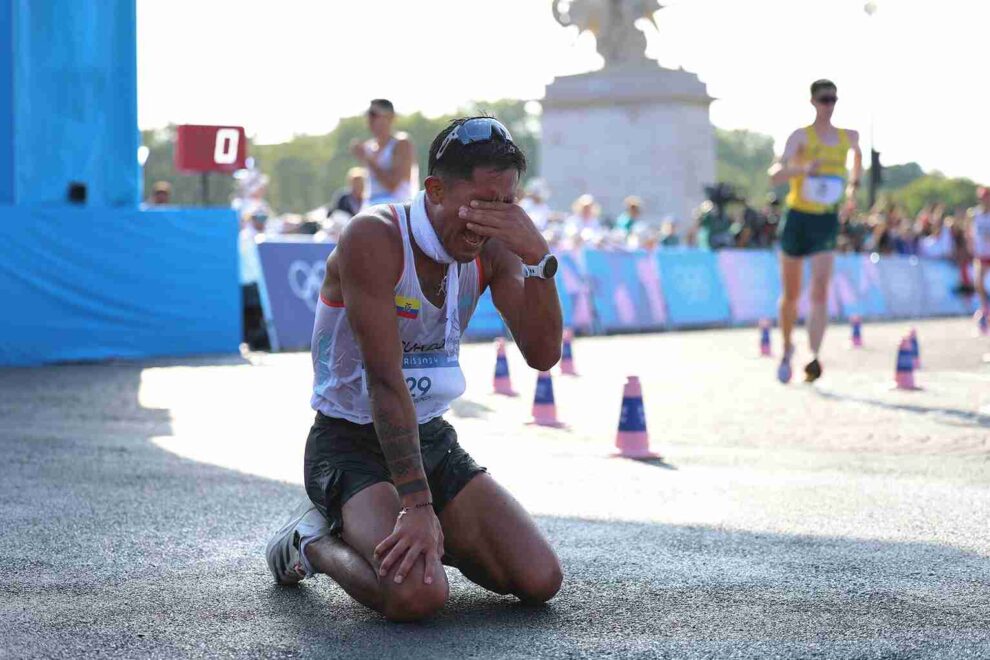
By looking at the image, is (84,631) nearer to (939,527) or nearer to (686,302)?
(939,527)

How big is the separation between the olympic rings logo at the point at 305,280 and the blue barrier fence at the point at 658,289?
0.04ft

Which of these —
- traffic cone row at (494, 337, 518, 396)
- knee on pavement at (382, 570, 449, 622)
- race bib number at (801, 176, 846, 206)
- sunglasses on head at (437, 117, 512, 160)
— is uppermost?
sunglasses on head at (437, 117, 512, 160)

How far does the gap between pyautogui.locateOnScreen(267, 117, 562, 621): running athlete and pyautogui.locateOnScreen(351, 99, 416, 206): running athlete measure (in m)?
8.65

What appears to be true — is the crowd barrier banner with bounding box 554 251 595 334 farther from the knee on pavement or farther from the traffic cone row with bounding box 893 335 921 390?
the knee on pavement

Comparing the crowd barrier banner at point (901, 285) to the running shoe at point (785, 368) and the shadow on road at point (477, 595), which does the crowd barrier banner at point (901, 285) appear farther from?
the shadow on road at point (477, 595)

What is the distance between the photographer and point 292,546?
184 inches

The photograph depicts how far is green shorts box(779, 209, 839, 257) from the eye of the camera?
12477 mm

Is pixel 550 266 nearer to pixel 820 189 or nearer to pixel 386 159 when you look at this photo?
pixel 820 189

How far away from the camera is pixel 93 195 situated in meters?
15.7

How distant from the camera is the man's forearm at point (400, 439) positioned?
4.26 meters

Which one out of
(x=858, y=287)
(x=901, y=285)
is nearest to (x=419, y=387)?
(x=858, y=287)

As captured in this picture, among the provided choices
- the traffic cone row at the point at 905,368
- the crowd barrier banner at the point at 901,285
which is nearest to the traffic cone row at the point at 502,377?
the traffic cone row at the point at 905,368

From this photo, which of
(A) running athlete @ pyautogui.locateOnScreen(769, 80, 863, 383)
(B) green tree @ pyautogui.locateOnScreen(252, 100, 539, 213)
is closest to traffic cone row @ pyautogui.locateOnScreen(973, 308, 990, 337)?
(A) running athlete @ pyautogui.locateOnScreen(769, 80, 863, 383)

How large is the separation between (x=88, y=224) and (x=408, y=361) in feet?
35.4
